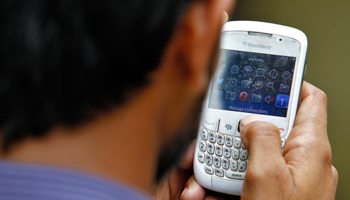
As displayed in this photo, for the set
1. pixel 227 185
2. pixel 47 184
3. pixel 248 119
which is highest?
pixel 47 184

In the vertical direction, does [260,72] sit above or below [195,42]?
below

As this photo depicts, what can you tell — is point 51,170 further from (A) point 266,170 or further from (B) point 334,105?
(B) point 334,105

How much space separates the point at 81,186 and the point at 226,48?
1.42ft

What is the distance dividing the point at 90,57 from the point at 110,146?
7cm

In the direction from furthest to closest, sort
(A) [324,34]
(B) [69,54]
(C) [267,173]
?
(A) [324,34] → (C) [267,173] → (B) [69,54]

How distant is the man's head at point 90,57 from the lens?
0.18 meters

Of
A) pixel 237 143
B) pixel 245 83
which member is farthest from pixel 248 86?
pixel 237 143

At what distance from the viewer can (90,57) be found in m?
0.19

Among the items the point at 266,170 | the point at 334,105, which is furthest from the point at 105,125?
the point at 334,105

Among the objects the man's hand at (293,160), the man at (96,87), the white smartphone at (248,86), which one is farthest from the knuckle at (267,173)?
the man at (96,87)

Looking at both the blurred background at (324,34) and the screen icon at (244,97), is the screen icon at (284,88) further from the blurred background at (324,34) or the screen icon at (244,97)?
the blurred background at (324,34)

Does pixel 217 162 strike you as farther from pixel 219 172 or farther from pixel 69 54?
pixel 69 54

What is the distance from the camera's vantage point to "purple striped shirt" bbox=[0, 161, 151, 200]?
19 centimetres

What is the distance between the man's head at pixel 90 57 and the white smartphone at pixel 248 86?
36 centimetres
